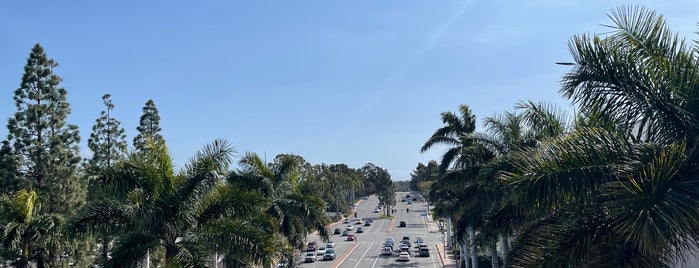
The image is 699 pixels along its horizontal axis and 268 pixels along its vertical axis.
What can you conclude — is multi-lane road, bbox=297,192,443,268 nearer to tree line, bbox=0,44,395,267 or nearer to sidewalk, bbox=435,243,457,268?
sidewalk, bbox=435,243,457,268

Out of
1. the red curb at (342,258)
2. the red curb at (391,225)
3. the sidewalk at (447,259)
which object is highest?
the red curb at (391,225)

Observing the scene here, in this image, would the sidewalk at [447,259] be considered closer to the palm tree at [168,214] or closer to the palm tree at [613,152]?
the palm tree at [168,214]

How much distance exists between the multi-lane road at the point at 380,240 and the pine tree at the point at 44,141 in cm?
1536

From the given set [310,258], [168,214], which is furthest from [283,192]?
[310,258]

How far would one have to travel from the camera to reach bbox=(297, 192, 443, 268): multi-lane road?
47.3 m

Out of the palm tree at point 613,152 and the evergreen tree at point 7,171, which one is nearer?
the palm tree at point 613,152

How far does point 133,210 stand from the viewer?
10344mm

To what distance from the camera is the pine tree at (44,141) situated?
82.5ft

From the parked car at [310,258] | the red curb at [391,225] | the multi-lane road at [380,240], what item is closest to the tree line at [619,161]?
the multi-lane road at [380,240]

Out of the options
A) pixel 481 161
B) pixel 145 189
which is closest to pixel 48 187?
pixel 145 189

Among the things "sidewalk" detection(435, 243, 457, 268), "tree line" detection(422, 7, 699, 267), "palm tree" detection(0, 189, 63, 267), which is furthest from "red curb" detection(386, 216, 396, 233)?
"tree line" detection(422, 7, 699, 267)

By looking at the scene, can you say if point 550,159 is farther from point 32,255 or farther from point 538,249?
point 32,255

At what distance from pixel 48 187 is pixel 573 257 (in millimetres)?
24446

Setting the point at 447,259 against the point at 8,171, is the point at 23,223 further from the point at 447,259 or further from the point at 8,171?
the point at 447,259
